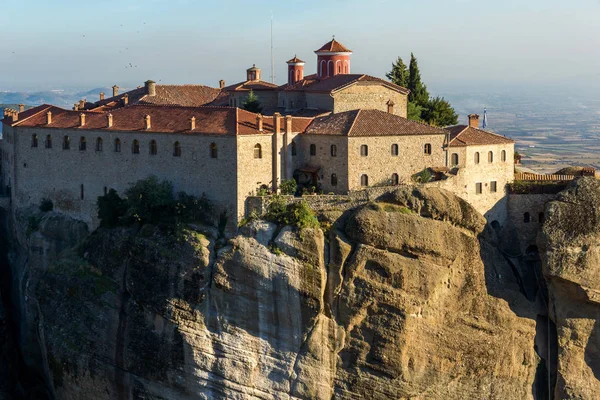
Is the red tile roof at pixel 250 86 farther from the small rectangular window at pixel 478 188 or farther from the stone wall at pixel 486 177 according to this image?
the small rectangular window at pixel 478 188

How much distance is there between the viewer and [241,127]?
41.0 metres

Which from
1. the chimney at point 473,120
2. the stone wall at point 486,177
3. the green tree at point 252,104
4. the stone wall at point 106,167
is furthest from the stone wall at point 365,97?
the stone wall at point 106,167

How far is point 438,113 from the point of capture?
55.5m

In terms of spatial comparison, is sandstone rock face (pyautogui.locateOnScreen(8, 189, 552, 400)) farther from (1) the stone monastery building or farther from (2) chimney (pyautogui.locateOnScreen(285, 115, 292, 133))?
(2) chimney (pyautogui.locateOnScreen(285, 115, 292, 133))

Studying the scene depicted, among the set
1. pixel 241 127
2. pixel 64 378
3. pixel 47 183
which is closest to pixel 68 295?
pixel 64 378

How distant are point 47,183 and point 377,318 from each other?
66.3ft

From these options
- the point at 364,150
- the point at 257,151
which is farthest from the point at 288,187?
the point at 364,150

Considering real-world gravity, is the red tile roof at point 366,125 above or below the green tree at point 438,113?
below

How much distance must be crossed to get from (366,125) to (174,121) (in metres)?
9.14

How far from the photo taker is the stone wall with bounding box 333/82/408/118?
47.5m

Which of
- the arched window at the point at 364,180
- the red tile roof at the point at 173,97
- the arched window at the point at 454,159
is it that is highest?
the red tile roof at the point at 173,97

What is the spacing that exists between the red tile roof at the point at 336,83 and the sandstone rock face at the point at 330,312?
9.32m

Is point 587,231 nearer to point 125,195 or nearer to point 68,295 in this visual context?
point 125,195

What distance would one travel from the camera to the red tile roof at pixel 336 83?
4766 cm
